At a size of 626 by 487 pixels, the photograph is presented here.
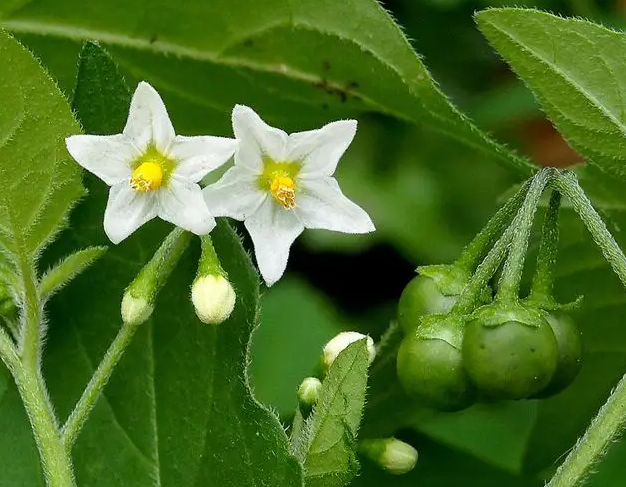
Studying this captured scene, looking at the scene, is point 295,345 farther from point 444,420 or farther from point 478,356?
point 478,356

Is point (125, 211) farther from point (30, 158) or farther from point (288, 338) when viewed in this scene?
point (288, 338)

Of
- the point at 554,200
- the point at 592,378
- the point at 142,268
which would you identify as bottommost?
the point at 592,378

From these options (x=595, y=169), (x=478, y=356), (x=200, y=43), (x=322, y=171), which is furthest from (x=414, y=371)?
(x=200, y=43)

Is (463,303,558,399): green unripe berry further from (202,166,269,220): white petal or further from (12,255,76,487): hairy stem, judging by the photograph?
(12,255,76,487): hairy stem

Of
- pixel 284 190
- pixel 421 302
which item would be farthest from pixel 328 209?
pixel 421 302

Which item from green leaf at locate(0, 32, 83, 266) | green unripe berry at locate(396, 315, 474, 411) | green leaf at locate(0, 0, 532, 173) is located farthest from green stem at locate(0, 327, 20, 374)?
green leaf at locate(0, 0, 532, 173)

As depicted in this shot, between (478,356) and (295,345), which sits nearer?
(478,356)

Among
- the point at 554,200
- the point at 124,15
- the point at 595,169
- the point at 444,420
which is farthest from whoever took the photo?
the point at 444,420
